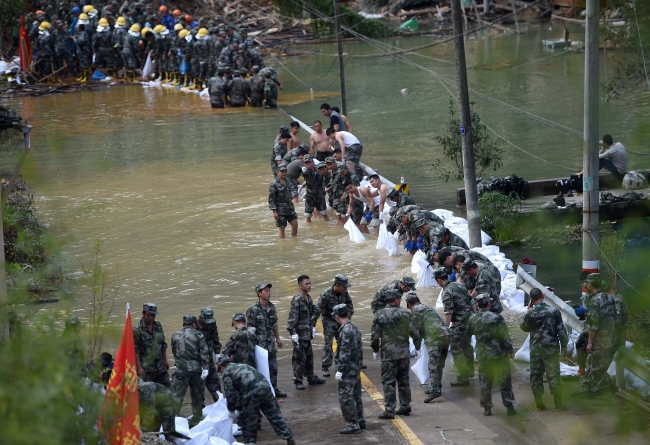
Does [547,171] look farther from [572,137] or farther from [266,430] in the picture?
[266,430]

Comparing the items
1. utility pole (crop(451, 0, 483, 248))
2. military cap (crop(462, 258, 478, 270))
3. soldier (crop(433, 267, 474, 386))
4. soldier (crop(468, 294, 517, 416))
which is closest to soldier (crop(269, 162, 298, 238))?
utility pole (crop(451, 0, 483, 248))

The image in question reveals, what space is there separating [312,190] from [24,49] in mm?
19786

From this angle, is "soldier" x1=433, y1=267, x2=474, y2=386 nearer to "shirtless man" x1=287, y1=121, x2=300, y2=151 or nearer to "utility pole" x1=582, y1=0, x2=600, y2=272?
"utility pole" x1=582, y1=0, x2=600, y2=272

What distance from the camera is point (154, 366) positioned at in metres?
10.7

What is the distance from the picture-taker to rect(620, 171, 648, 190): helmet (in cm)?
1800

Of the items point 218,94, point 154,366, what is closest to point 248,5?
point 218,94

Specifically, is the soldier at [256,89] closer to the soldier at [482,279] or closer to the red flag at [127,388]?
the soldier at [482,279]

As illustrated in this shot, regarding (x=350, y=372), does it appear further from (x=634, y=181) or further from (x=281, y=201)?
(x=634, y=181)

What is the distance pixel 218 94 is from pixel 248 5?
17363 millimetres

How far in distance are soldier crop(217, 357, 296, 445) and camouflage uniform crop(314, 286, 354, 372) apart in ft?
6.08

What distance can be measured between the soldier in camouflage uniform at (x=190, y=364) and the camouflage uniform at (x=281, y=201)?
6825mm

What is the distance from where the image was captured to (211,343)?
11281mm

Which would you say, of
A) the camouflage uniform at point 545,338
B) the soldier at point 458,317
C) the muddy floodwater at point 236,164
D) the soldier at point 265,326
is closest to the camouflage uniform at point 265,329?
the soldier at point 265,326

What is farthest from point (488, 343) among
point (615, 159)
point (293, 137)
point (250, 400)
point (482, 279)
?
point (293, 137)
